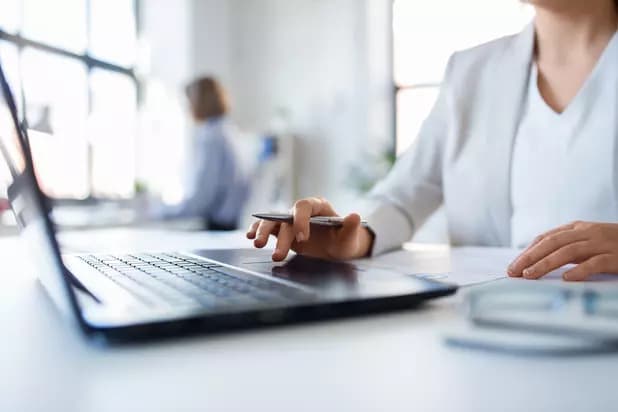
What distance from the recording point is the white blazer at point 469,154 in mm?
1028

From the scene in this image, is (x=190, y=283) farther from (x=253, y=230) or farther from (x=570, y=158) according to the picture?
(x=570, y=158)

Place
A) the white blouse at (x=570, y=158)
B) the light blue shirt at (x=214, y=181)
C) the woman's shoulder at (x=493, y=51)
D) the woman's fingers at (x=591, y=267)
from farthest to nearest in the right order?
the light blue shirt at (x=214, y=181)
the woman's shoulder at (x=493, y=51)
the white blouse at (x=570, y=158)
the woman's fingers at (x=591, y=267)

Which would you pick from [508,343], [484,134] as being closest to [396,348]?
[508,343]

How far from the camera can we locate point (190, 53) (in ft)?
13.1

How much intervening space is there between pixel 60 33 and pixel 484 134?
9.16ft

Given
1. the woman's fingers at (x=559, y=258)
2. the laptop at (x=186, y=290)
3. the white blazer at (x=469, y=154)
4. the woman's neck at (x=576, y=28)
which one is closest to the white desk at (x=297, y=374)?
the laptop at (x=186, y=290)

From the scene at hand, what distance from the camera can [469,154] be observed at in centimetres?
107

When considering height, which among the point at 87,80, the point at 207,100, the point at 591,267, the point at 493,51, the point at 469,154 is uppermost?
the point at 87,80

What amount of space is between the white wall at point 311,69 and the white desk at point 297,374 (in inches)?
122

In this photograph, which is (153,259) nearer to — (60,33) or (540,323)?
(540,323)

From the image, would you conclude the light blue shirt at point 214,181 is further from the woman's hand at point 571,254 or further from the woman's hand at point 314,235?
the woman's hand at point 571,254

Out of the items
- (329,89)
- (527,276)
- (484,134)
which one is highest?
(329,89)

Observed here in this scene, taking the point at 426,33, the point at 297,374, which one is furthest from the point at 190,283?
the point at 426,33

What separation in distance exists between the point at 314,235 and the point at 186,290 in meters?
0.33
